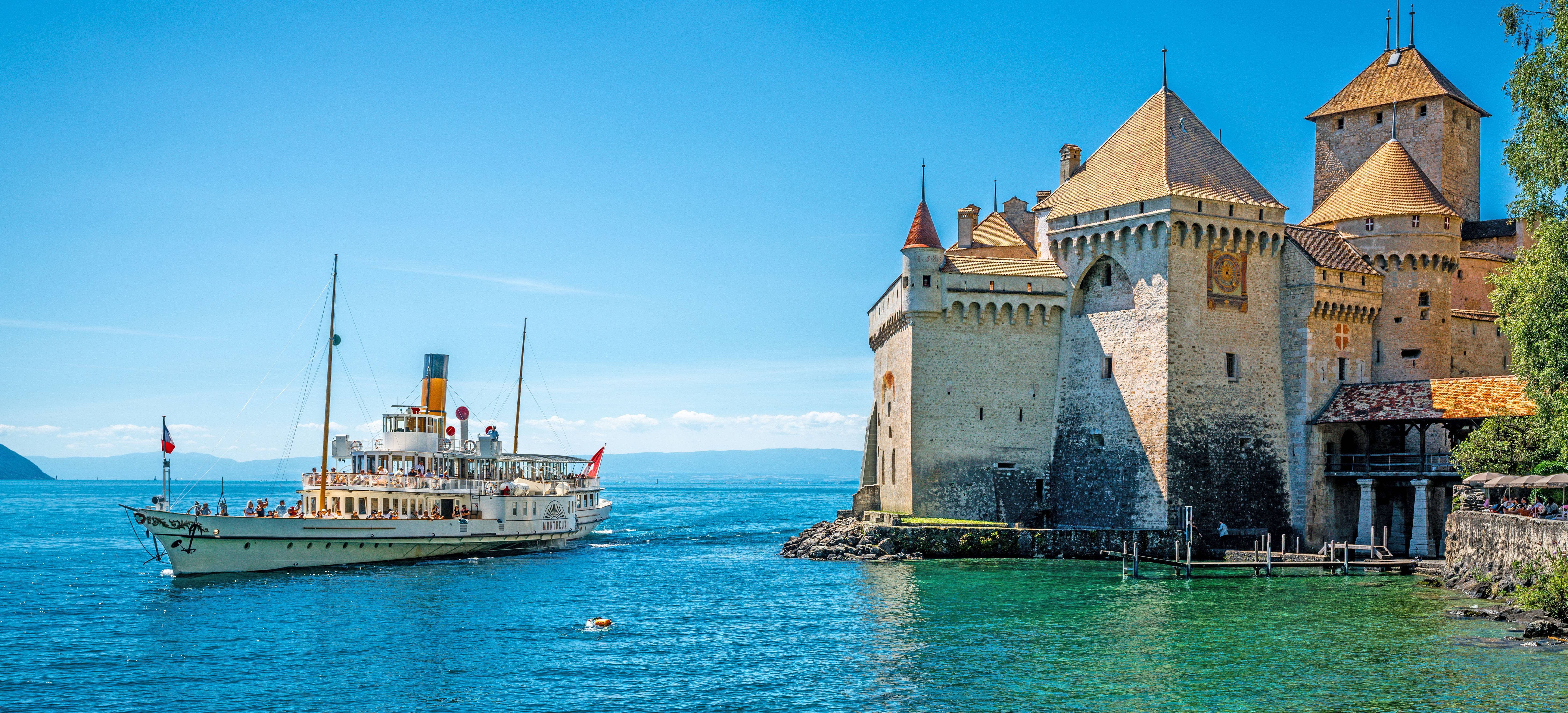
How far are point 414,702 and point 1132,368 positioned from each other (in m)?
30.0

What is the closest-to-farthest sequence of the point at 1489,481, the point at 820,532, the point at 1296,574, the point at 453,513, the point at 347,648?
the point at 347,648, the point at 1489,481, the point at 1296,574, the point at 453,513, the point at 820,532

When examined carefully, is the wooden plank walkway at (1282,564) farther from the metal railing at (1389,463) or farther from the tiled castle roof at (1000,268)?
the tiled castle roof at (1000,268)

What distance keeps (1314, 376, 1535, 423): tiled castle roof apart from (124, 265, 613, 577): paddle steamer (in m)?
32.2

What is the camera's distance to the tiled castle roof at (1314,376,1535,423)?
39.6m

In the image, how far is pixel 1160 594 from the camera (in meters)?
34.5

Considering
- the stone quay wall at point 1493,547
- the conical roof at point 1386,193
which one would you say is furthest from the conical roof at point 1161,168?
the stone quay wall at point 1493,547

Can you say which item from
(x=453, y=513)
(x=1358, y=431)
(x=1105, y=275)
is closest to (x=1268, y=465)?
(x=1358, y=431)

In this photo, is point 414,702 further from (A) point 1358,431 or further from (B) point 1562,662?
(A) point 1358,431

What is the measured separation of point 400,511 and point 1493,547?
36137 millimetres

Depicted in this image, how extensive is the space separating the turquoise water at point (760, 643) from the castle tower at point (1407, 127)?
75.2 ft

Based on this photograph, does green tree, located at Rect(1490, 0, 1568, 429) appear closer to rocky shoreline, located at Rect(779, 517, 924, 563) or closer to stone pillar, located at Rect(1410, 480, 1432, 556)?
stone pillar, located at Rect(1410, 480, 1432, 556)

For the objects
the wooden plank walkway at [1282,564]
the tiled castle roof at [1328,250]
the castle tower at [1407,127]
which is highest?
the castle tower at [1407,127]

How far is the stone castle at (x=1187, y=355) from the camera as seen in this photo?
43438mm

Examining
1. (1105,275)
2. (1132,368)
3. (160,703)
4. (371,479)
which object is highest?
(1105,275)
